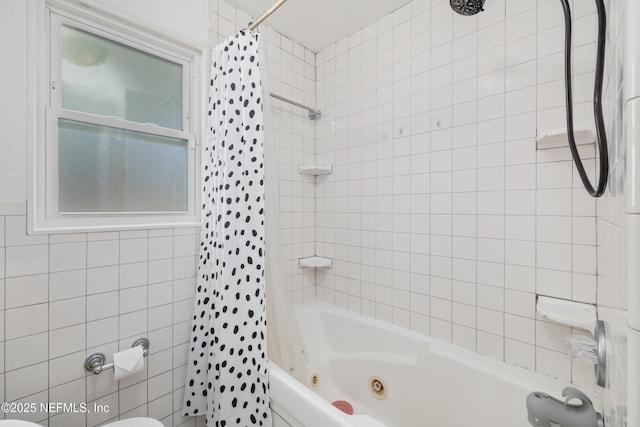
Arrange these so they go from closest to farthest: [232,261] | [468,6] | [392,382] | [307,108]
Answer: [468,6] → [232,261] → [392,382] → [307,108]

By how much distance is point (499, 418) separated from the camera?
1189mm

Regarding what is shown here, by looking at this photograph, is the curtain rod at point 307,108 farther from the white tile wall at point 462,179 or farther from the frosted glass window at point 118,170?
the frosted glass window at point 118,170

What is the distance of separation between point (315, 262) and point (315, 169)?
2.31 feet

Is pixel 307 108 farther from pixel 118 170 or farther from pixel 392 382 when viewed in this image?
pixel 392 382

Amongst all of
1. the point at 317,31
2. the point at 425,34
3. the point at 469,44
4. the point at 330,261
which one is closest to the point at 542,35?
the point at 469,44

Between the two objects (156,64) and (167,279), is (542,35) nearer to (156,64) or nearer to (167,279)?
(156,64)

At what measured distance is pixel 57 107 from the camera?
1134mm

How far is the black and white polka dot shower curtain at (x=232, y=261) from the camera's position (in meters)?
1.21

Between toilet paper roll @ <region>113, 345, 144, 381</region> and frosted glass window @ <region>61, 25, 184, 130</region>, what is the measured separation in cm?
110

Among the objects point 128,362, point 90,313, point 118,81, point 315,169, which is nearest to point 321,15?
point 315,169

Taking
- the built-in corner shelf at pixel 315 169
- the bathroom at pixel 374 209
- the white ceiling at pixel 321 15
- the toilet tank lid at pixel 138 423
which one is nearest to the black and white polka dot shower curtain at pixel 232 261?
the bathroom at pixel 374 209

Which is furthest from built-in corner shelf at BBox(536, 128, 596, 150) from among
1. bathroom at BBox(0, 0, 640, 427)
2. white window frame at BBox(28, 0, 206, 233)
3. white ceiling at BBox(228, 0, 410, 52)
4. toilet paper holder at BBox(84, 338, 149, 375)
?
toilet paper holder at BBox(84, 338, 149, 375)

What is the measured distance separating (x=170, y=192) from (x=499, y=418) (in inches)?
76.4

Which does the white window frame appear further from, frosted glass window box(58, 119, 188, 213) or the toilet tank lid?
the toilet tank lid
